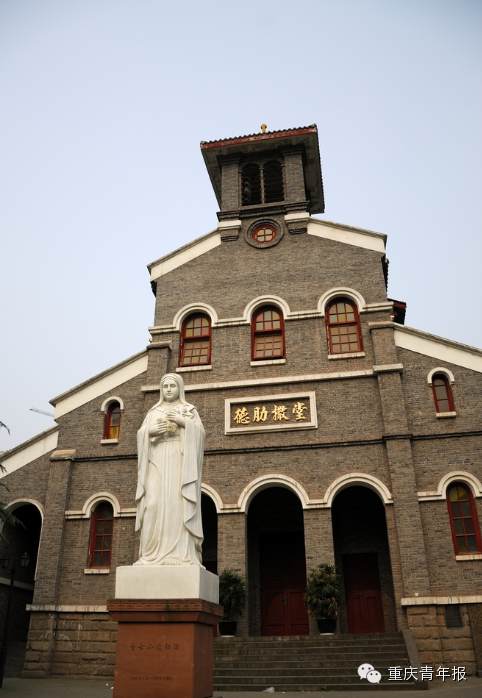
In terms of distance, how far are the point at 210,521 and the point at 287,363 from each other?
5440 mm

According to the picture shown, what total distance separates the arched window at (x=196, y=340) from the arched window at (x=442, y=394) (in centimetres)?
639

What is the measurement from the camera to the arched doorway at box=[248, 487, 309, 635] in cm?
1650

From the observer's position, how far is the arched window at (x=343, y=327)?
17141 mm

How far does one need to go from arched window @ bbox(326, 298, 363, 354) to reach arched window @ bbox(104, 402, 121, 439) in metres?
6.47

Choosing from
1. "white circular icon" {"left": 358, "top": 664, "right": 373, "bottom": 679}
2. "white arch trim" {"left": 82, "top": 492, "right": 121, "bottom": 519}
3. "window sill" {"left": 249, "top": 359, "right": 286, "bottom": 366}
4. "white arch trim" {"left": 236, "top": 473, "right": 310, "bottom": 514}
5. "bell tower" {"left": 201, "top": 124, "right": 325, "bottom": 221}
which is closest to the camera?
"white circular icon" {"left": 358, "top": 664, "right": 373, "bottom": 679}

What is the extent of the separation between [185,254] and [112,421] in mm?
5882

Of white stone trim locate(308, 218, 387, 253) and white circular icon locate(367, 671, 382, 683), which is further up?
white stone trim locate(308, 218, 387, 253)

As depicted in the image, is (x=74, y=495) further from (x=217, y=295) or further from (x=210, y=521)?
(x=217, y=295)

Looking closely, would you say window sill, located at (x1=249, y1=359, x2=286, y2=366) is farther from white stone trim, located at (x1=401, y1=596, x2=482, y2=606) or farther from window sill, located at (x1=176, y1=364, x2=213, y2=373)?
white stone trim, located at (x1=401, y1=596, x2=482, y2=606)

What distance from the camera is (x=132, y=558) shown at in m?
15.5

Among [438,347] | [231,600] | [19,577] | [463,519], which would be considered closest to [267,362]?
[438,347]

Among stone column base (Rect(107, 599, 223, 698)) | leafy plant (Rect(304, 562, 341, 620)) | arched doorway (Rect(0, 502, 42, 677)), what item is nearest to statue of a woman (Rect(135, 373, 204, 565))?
stone column base (Rect(107, 599, 223, 698))

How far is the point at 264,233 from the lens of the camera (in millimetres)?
19453

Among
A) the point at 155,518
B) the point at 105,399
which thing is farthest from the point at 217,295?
the point at 155,518
